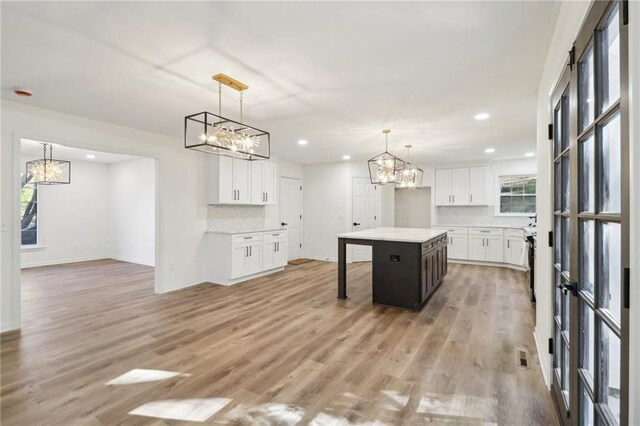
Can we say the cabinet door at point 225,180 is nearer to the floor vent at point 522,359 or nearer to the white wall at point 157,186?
the white wall at point 157,186

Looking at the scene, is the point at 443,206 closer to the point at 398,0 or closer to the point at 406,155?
the point at 406,155

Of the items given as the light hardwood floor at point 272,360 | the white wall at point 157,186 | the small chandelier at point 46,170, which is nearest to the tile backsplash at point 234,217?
the white wall at point 157,186

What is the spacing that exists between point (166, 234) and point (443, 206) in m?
6.56

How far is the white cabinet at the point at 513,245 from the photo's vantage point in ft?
22.2

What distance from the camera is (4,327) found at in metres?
3.40

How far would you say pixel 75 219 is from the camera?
26.0 ft

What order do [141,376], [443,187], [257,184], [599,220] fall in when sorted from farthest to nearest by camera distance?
1. [443,187]
2. [257,184]
3. [141,376]
4. [599,220]

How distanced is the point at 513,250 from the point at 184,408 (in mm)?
7164

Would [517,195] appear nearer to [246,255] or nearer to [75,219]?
[246,255]

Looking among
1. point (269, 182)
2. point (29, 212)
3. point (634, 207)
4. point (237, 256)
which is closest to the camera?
point (634, 207)

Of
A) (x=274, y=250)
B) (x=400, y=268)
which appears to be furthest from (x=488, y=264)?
(x=274, y=250)

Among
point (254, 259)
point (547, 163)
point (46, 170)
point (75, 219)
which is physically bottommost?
point (254, 259)

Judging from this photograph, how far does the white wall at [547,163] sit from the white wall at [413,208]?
559 centimetres

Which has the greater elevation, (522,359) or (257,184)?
(257,184)
